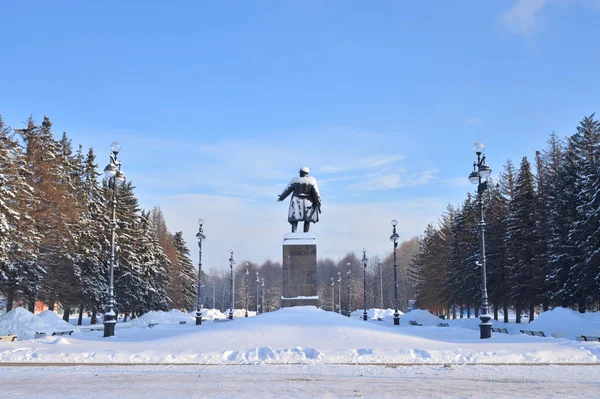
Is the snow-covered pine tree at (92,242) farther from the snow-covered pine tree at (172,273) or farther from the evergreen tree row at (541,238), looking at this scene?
the evergreen tree row at (541,238)

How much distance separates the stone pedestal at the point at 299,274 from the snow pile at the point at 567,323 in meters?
13.9

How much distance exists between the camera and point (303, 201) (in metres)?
24.8

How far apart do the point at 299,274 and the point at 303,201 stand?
140 inches

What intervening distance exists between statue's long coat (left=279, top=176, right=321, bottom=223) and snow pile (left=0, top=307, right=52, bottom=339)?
16738 millimetres

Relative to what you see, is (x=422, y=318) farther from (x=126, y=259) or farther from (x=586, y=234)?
(x=126, y=259)

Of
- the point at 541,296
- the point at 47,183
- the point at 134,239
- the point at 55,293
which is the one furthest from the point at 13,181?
the point at 541,296

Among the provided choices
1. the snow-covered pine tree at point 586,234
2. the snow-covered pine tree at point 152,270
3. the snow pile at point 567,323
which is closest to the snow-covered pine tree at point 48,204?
the snow-covered pine tree at point 152,270

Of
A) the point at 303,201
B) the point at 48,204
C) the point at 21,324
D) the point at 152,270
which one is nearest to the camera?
the point at 303,201

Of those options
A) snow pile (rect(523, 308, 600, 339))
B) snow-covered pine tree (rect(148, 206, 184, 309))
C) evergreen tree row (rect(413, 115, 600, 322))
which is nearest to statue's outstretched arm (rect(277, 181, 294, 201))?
evergreen tree row (rect(413, 115, 600, 322))

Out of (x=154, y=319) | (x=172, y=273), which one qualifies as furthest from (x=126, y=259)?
(x=172, y=273)

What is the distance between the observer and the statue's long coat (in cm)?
2467

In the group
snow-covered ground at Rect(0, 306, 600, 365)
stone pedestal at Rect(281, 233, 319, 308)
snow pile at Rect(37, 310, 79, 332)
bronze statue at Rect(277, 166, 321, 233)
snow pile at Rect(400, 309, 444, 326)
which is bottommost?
snow pile at Rect(400, 309, 444, 326)

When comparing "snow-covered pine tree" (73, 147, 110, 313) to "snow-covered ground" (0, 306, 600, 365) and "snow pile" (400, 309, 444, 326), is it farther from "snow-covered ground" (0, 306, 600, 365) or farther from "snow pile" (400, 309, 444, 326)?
"snow pile" (400, 309, 444, 326)

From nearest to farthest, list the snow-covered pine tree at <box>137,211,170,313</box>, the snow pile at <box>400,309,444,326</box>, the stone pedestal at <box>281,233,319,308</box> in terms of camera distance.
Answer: the stone pedestal at <box>281,233,319,308</box> → the snow pile at <box>400,309,444,326</box> → the snow-covered pine tree at <box>137,211,170,313</box>
